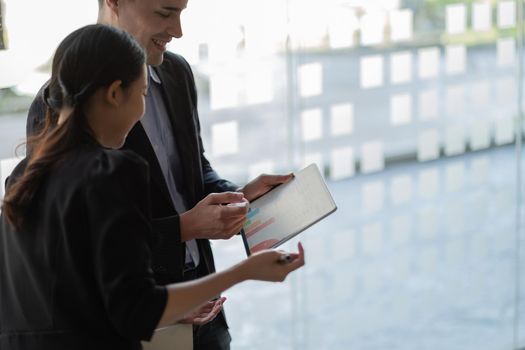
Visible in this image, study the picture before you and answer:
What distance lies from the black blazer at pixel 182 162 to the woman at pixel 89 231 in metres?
0.33

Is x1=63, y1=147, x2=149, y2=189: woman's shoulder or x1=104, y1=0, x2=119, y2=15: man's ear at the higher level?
x1=104, y1=0, x2=119, y2=15: man's ear

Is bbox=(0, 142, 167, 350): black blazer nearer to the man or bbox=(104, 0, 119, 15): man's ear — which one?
the man

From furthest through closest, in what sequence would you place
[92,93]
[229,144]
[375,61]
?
[375,61], [229,144], [92,93]

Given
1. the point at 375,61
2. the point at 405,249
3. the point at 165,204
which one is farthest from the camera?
the point at 405,249

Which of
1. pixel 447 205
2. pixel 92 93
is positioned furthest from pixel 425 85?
pixel 92 93

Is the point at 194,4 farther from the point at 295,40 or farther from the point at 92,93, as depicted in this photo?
the point at 92,93

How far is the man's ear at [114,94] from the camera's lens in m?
1.58

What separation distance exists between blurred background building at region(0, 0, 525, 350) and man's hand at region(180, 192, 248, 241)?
3.77ft

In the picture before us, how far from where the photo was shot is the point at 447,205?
3.98m

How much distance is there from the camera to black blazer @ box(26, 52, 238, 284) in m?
2.03

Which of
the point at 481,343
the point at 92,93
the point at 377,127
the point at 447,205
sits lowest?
the point at 481,343

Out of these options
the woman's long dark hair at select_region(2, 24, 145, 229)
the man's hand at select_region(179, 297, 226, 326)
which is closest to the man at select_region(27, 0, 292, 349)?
the man's hand at select_region(179, 297, 226, 326)

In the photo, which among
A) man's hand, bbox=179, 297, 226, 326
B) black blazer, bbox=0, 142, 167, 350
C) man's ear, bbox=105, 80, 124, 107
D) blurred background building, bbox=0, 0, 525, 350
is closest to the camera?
black blazer, bbox=0, 142, 167, 350

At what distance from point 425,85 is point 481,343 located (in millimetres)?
1128
